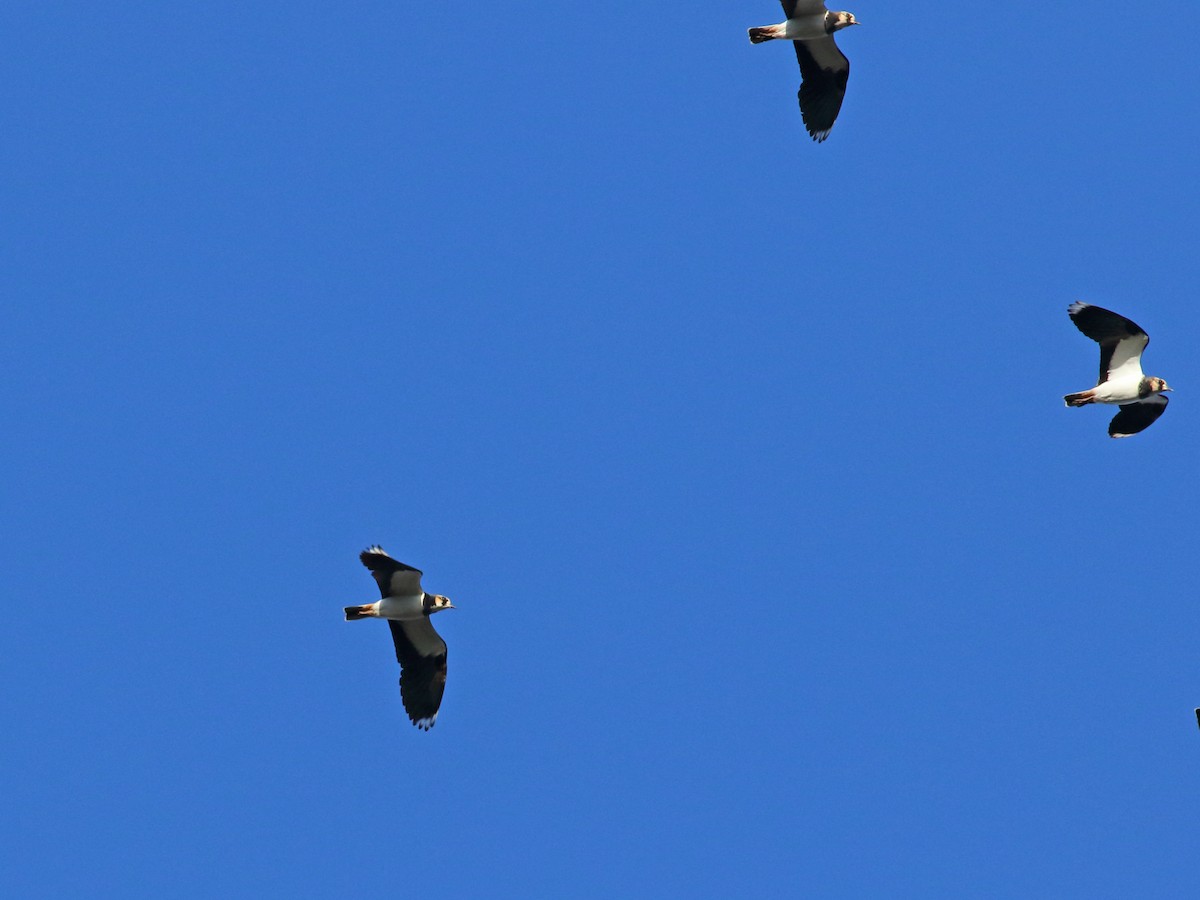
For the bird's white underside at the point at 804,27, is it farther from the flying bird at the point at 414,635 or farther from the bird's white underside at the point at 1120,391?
the flying bird at the point at 414,635

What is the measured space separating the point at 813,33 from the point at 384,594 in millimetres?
11432

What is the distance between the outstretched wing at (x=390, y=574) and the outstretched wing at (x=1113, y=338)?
1142 cm

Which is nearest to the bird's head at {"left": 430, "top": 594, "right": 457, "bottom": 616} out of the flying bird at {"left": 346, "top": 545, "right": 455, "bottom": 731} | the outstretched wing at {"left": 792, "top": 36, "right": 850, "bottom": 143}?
the flying bird at {"left": 346, "top": 545, "right": 455, "bottom": 731}

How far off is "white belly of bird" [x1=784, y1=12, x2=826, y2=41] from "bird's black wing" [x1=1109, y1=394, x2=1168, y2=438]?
25.7 ft

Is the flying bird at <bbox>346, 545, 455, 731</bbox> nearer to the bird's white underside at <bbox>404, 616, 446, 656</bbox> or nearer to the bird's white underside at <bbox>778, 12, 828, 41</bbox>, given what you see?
the bird's white underside at <bbox>404, 616, 446, 656</bbox>

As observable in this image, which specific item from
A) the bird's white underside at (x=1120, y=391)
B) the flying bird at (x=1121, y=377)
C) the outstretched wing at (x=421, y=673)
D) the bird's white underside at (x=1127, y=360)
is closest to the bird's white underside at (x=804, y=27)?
the flying bird at (x=1121, y=377)

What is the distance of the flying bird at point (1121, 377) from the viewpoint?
29219mm

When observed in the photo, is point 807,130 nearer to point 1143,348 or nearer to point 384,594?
point 1143,348

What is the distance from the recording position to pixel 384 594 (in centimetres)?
2731

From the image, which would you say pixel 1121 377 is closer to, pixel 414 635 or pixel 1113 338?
pixel 1113 338

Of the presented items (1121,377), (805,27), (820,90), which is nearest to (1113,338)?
(1121,377)

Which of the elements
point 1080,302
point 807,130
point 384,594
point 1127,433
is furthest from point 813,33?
point 384,594

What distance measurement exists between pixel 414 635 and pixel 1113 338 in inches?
478

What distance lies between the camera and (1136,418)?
29.5 meters
